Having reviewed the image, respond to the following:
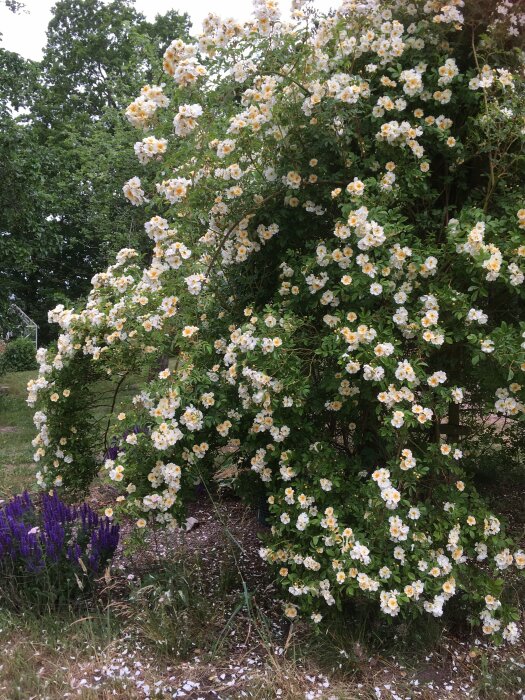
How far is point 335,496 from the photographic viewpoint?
7.84 feet

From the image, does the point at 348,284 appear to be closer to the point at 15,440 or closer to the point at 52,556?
the point at 52,556

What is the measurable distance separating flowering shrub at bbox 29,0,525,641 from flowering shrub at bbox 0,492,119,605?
392mm

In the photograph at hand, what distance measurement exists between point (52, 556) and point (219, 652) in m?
0.88

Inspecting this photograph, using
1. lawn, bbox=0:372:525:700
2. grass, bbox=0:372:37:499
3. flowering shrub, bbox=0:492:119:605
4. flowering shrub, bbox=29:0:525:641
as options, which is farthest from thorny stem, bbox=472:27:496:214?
grass, bbox=0:372:37:499

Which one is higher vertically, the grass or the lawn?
the grass

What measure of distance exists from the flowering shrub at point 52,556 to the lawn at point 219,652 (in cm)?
9

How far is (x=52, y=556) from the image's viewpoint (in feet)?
8.89

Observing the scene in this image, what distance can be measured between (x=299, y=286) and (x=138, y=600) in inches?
60.0

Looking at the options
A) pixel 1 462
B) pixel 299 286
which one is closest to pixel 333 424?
pixel 299 286

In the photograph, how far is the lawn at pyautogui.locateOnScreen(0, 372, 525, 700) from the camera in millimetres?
2188

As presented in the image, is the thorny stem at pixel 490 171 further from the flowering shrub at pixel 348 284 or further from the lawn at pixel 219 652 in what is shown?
the lawn at pixel 219 652

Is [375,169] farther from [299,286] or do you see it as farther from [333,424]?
[333,424]

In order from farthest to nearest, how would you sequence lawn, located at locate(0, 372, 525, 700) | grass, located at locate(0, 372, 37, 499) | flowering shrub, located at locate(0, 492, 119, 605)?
grass, located at locate(0, 372, 37, 499), flowering shrub, located at locate(0, 492, 119, 605), lawn, located at locate(0, 372, 525, 700)

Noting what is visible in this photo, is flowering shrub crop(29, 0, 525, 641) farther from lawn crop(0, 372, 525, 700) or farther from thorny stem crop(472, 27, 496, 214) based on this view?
lawn crop(0, 372, 525, 700)
